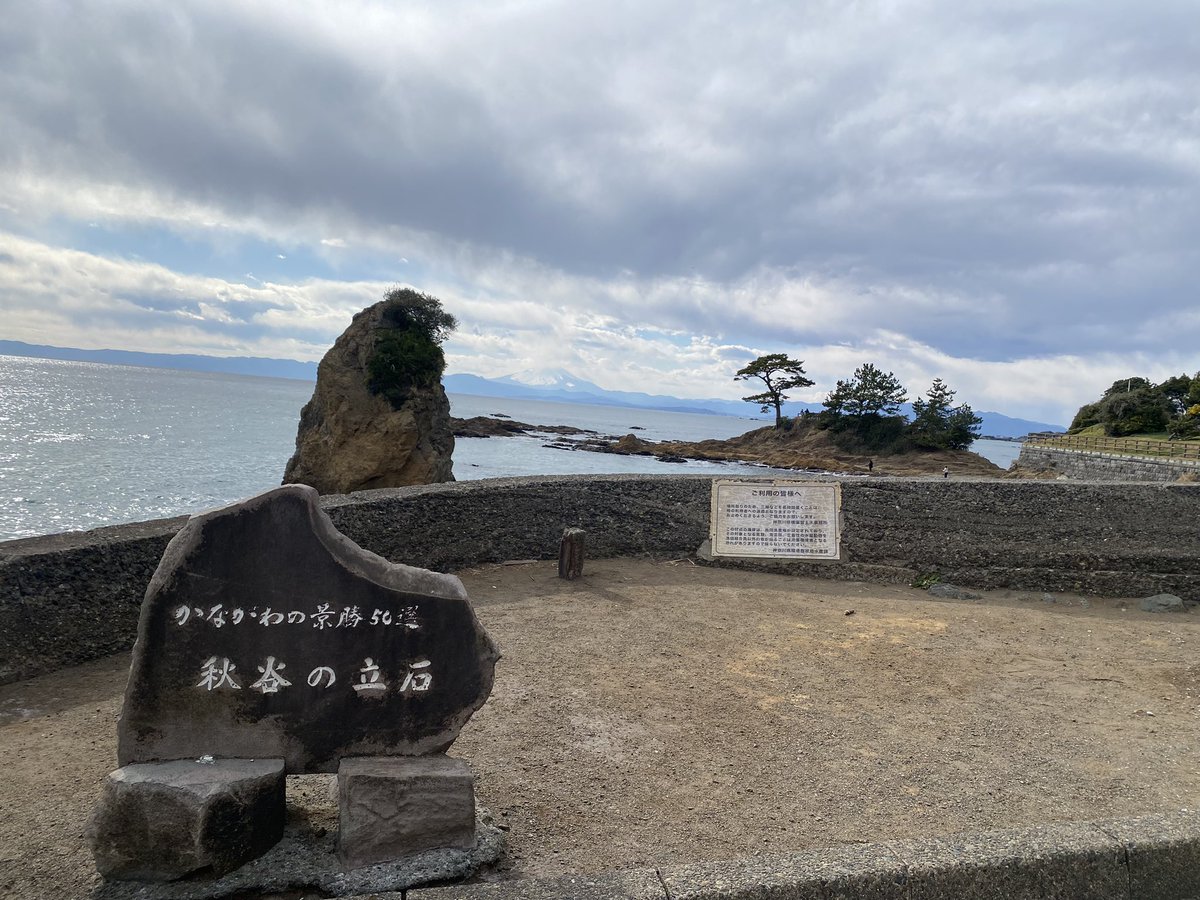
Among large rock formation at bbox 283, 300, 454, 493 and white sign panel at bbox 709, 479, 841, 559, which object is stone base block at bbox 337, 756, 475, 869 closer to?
white sign panel at bbox 709, 479, 841, 559

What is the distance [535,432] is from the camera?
80750 mm

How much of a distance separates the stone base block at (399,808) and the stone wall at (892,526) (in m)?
3.88

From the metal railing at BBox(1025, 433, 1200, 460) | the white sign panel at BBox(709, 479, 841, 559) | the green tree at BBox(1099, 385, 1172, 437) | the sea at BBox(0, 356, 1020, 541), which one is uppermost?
the green tree at BBox(1099, 385, 1172, 437)

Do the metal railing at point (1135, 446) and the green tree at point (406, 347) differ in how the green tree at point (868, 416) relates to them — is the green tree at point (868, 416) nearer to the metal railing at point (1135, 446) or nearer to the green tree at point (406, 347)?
the metal railing at point (1135, 446)

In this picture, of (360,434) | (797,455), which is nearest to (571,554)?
(360,434)

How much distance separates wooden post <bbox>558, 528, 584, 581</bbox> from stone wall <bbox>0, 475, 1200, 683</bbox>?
24.5 inches

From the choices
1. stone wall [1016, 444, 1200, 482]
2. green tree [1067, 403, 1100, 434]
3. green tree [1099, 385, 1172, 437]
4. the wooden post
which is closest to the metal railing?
stone wall [1016, 444, 1200, 482]

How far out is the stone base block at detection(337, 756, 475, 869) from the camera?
2.72m

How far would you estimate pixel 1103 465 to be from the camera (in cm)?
3444

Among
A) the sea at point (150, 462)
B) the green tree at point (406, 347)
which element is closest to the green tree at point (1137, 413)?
the sea at point (150, 462)

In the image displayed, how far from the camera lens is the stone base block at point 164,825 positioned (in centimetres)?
254

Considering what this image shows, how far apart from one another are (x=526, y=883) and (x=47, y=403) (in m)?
87.1

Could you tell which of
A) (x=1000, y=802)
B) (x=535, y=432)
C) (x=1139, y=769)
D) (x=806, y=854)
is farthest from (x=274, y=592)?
(x=535, y=432)

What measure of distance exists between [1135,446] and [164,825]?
4349 cm
